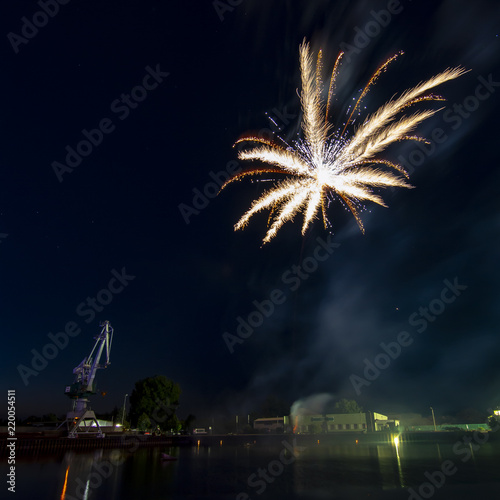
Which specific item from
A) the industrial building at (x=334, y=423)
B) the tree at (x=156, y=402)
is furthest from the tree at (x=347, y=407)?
the tree at (x=156, y=402)

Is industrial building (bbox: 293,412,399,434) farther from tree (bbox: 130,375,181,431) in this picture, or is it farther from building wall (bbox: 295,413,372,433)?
tree (bbox: 130,375,181,431)

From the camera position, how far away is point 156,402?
291 ft

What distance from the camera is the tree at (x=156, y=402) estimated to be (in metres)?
87.8

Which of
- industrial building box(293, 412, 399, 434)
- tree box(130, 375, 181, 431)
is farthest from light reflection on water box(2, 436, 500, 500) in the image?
industrial building box(293, 412, 399, 434)

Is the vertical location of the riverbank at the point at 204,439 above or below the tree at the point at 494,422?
below

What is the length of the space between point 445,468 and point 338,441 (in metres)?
66.4

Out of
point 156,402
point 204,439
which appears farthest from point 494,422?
point 156,402

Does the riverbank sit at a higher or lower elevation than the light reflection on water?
higher

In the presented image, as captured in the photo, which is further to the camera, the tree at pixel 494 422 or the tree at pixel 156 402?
the tree at pixel 494 422

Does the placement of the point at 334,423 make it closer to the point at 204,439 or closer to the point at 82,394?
the point at 204,439

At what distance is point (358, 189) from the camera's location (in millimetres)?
24375

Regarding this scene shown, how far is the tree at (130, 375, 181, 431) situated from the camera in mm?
87750

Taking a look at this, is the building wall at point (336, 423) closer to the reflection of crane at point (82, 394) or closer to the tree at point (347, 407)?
the tree at point (347, 407)

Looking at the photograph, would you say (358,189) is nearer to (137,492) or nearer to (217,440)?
(137,492)
